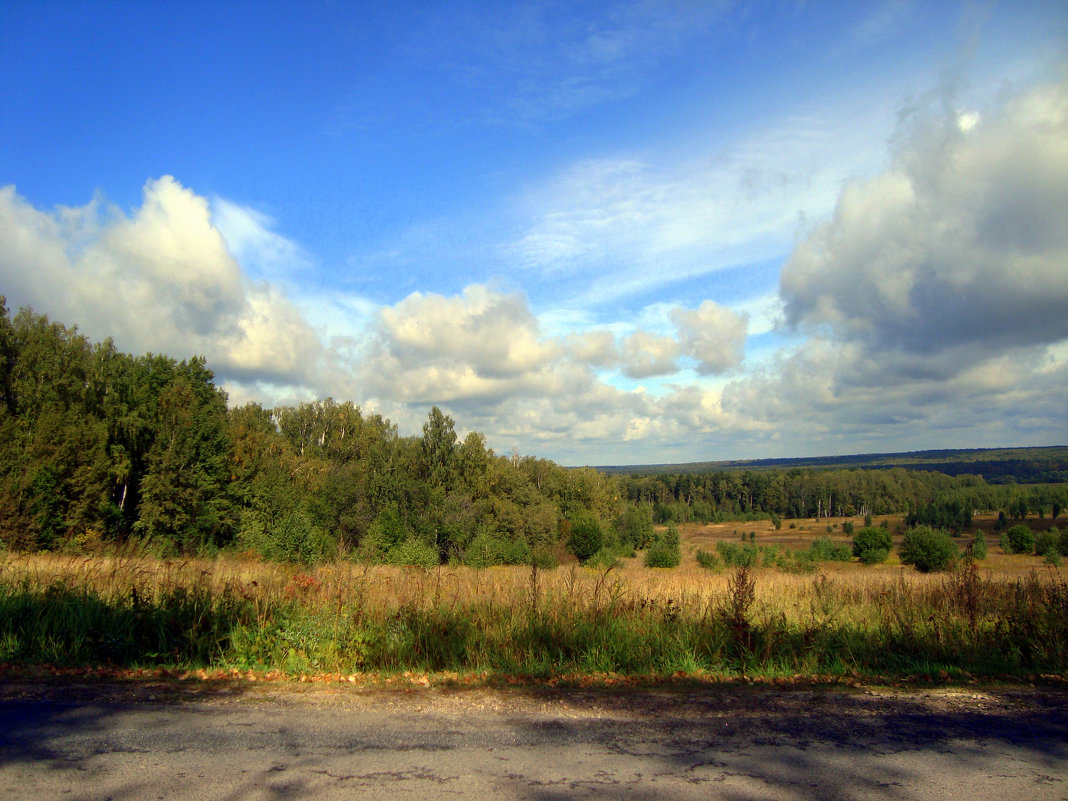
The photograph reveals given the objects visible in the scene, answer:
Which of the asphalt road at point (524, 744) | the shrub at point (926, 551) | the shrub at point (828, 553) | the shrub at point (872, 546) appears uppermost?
the asphalt road at point (524, 744)

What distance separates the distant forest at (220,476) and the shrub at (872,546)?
23.8 metres

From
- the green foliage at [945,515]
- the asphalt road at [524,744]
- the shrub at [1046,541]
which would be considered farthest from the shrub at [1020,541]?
the asphalt road at [524,744]

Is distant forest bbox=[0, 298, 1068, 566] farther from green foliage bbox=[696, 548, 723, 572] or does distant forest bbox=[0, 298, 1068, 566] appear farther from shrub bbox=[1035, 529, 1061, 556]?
Answer: shrub bbox=[1035, 529, 1061, 556]

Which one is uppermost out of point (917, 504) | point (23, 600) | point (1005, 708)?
point (23, 600)

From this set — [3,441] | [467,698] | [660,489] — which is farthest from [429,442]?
[660,489]

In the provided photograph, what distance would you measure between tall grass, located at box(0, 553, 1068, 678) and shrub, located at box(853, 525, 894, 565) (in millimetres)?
54974

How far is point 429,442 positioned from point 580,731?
5374cm

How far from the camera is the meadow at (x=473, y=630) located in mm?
6434

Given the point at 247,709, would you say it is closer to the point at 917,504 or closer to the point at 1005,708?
the point at 1005,708

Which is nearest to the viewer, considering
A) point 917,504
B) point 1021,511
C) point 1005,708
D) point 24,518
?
point 1005,708

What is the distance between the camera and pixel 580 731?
464cm

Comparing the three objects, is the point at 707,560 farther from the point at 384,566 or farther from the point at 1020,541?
the point at 384,566

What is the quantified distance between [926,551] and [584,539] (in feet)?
96.2

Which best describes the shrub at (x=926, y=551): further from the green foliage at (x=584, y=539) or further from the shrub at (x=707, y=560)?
the green foliage at (x=584, y=539)
